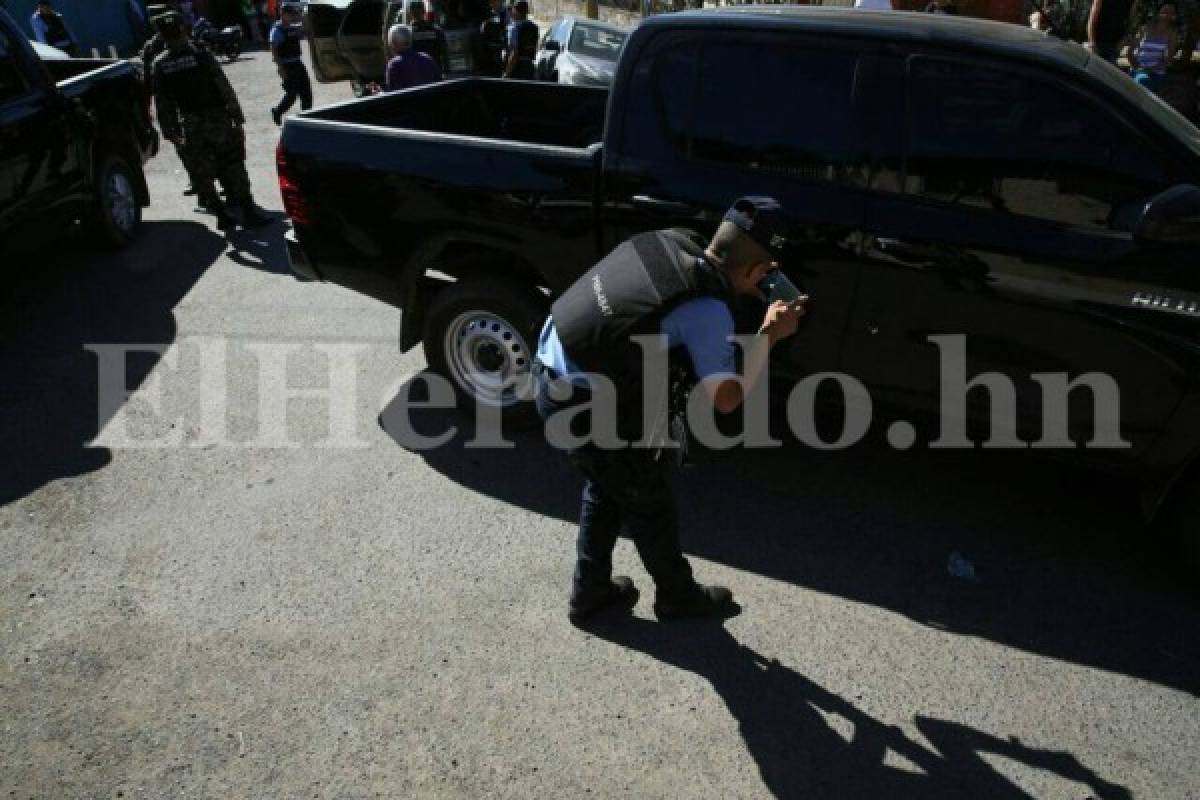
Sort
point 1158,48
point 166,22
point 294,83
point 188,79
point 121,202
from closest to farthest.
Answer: point 166,22
point 188,79
point 121,202
point 1158,48
point 294,83

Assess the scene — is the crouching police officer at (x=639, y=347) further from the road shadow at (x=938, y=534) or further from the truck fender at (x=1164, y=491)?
the truck fender at (x=1164, y=491)

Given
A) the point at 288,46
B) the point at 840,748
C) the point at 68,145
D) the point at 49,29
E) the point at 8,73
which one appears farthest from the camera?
the point at 49,29

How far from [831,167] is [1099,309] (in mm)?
1157

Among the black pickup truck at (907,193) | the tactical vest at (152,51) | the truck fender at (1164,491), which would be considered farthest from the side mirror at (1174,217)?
the tactical vest at (152,51)

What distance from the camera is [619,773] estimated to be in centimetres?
280

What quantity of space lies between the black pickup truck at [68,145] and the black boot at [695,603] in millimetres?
5206

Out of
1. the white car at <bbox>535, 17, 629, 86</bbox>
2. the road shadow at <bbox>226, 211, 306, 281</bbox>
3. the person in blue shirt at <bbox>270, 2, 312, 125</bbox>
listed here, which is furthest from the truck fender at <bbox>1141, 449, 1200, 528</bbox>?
the person in blue shirt at <bbox>270, 2, 312, 125</bbox>

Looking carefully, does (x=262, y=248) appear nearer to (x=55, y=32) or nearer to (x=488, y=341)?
(x=488, y=341)

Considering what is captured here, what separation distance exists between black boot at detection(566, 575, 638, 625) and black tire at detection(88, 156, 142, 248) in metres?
5.85

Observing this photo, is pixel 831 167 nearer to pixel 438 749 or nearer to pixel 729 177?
pixel 729 177

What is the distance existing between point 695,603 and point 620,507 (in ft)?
1.82

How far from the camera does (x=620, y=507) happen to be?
3.12 metres

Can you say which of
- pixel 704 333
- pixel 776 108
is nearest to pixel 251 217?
pixel 776 108

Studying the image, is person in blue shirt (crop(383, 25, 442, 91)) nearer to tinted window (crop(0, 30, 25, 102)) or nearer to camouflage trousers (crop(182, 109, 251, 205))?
camouflage trousers (crop(182, 109, 251, 205))
